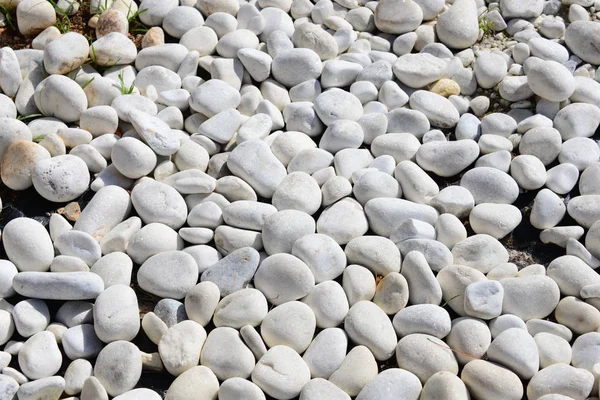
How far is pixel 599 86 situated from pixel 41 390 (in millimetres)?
1401

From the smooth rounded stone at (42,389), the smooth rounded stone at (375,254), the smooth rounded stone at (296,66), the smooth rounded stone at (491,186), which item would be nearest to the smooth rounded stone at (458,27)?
the smooth rounded stone at (296,66)

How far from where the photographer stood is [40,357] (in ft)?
4.27

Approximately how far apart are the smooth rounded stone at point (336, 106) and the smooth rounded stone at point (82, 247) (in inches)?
23.3

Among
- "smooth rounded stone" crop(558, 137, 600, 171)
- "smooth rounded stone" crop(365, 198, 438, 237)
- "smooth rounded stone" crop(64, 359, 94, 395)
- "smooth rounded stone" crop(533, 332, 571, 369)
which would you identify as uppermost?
"smooth rounded stone" crop(558, 137, 600, 171)

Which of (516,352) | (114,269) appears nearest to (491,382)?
(516,352)

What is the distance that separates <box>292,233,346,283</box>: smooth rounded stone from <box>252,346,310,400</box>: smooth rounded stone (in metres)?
0.18

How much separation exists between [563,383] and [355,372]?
347mm

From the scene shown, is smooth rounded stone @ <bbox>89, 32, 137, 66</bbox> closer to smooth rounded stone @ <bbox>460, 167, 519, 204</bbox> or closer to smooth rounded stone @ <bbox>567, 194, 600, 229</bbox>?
smooth rounded stone @ <bbox>460, 167, 519, 204</bbox>

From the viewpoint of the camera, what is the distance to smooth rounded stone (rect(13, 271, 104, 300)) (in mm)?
1358

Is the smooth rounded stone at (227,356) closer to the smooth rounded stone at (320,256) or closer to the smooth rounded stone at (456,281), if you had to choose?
the smooth rounded stone at (320,256)

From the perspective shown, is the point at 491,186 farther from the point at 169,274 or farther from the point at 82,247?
the point at 82,247

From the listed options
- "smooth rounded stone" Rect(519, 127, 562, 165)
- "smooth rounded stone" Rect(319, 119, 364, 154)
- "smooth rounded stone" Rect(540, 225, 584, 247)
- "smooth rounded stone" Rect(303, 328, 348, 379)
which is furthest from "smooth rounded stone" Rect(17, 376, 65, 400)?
"smooth rounded stone" Rect(519, 127, 562, 165)

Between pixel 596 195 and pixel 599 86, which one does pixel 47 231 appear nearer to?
pixel 596 195

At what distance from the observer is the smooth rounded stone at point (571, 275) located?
1.40m
